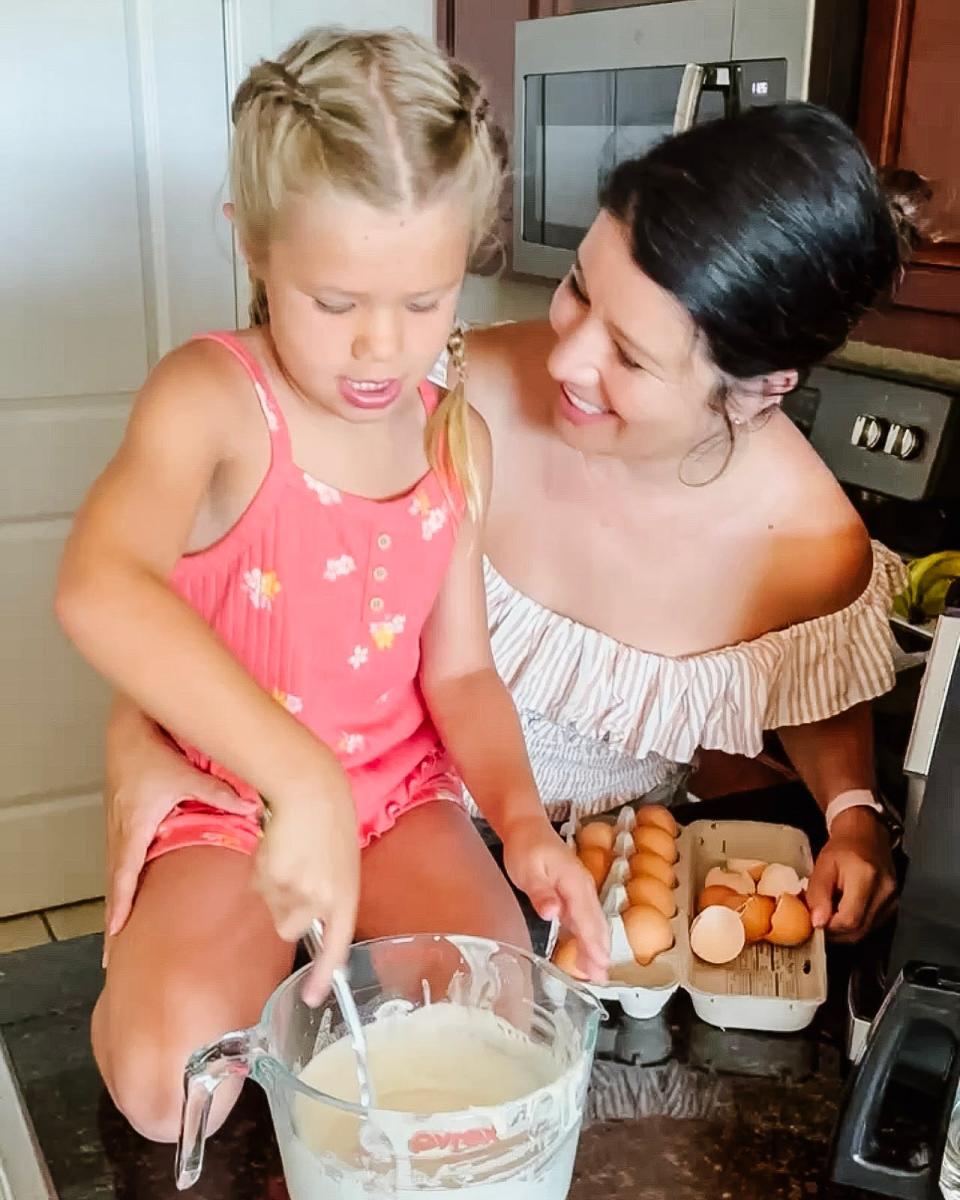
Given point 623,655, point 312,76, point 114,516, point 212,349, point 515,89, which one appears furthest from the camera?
point 515,89

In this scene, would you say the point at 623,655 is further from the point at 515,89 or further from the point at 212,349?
the point at 515,89

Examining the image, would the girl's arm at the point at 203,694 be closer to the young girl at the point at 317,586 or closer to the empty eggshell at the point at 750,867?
the young girl at the point at 317,586

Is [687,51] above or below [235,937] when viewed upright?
above

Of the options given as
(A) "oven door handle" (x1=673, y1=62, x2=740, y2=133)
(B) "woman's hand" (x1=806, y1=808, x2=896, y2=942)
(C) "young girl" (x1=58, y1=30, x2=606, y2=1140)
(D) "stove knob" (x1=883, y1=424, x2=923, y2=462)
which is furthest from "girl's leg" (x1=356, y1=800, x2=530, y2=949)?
(A) "oven door handle" (x1=673, y1=62, x2=740, y2=133)

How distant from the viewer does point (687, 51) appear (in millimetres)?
1474

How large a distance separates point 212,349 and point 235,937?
0.43m

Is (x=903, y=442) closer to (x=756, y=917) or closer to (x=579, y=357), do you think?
(x=579, y=357)

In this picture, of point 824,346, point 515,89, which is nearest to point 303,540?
point 824,346

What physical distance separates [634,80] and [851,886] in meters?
1.11

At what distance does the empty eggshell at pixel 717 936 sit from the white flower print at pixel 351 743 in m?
0.31

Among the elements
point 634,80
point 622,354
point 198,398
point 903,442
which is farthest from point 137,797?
point 634,80

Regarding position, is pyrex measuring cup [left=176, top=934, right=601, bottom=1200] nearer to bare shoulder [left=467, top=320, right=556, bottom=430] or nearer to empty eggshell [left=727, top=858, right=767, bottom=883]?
Result: empty eggshell [left=727, top=858, right=767, bottom=883]

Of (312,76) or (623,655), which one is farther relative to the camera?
(623,655)

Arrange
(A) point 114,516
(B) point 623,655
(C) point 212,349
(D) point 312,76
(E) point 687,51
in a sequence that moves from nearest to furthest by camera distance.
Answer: (A) point 114,516 → (D) point 312,76 → (C) point 212,349 → (B) point 623,655 → (E) point 687,51
